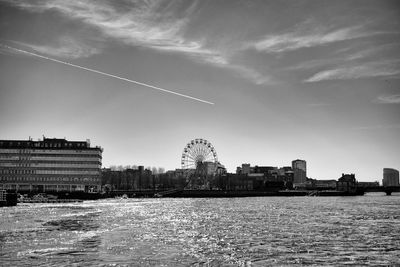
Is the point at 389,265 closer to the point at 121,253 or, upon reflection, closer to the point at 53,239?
the point at 121,253

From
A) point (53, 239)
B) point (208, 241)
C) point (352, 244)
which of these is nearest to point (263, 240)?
point (208, 241)

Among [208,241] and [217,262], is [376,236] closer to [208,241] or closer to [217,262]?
[208,241]

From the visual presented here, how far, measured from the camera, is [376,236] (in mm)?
63344

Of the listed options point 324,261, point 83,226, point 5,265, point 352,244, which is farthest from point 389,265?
point 83,226

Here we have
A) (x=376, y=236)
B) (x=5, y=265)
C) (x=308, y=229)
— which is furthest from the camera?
(x=308, y=229)

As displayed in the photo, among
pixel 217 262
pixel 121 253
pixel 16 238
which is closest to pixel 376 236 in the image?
pixel 217 262

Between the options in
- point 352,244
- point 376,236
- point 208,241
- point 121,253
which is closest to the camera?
point 121,253

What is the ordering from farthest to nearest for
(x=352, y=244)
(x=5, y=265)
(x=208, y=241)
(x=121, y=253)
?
(x=208, y=241) → (x=352, y=244) → (x=121, y=253) → (x=5, y=265)

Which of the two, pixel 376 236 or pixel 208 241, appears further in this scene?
pixel 376 236

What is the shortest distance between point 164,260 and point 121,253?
5.81 meters

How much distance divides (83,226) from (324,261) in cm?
4375

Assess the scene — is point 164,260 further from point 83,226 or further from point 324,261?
point 83,226

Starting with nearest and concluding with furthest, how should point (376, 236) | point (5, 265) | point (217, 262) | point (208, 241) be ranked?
1. point (5, 265)
2. point (217, 262)
3. point (208, 241)
4. point (376, 236)

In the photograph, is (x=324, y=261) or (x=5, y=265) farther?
(x=324, y=261)
